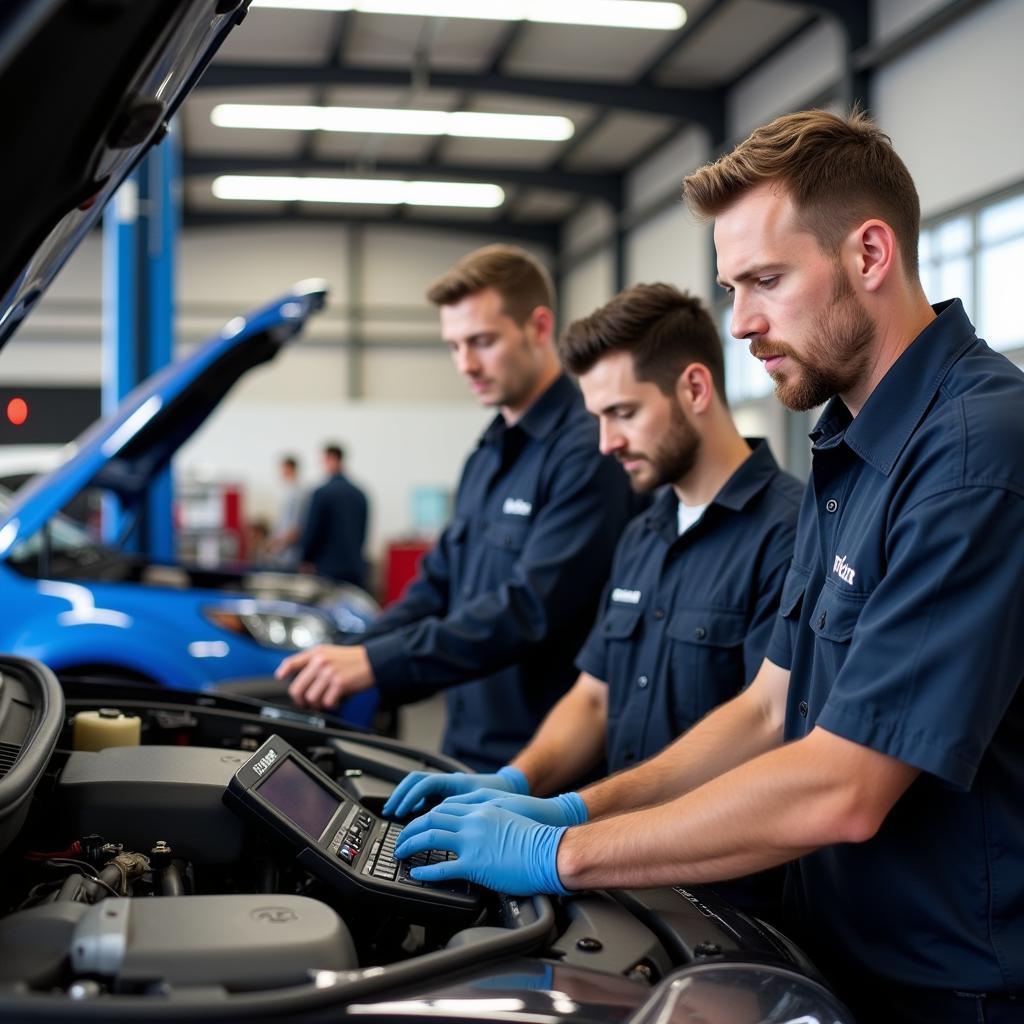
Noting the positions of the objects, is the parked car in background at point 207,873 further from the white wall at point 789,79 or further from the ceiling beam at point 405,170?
the ceiling beam at point 405,170

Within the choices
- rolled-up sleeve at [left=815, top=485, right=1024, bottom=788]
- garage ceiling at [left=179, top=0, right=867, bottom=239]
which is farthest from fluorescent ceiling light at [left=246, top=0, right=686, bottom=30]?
rolled-up sleeve at [left=815, top=485, right=1024, bottom=788]

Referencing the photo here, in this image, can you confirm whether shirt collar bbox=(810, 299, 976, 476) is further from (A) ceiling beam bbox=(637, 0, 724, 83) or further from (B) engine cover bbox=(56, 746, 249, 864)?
(A) ceiling beam bbox=(637, 0, 724, 83)

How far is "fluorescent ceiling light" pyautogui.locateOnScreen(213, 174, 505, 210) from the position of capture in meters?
12.8

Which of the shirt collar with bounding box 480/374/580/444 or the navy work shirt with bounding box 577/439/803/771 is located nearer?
the navy work shirt with bounding box 577/439/803/771

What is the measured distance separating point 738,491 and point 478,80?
27.7 feet

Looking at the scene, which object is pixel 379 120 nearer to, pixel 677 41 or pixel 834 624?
pixel 677 41

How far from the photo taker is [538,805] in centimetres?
162

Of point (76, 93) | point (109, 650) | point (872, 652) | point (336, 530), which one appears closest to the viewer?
point (76, 93)

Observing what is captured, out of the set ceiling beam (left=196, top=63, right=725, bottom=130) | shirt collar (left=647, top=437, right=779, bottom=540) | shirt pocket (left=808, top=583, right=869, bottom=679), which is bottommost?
shirt pocket (left=808, top=583, right=869, bottom=679)

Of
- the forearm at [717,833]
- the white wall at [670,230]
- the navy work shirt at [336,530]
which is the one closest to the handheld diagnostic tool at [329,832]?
the forearm at [717,833]

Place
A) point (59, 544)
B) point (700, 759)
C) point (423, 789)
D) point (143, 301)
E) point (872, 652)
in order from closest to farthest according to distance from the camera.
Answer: point (872, 652) → point (423, 789) → point (700, 759) → point (59, 544) → point (143, 301)

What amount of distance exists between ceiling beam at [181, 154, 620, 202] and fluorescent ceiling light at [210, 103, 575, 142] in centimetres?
115

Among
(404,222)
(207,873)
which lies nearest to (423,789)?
(207,873)

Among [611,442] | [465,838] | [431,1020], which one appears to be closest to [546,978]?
[431,1020]
